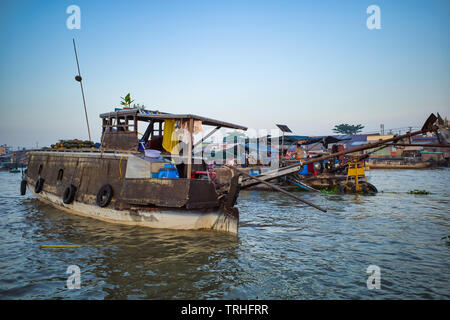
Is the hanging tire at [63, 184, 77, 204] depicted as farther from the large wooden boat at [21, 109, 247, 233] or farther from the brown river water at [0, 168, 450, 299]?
the brown river water at [0, 168, 450, 299]

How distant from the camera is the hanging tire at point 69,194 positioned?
409 inches

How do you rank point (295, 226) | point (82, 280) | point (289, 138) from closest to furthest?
point (82, 280), point (295, 226), point (289, 138)

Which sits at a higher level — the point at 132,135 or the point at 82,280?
the point at 132,135

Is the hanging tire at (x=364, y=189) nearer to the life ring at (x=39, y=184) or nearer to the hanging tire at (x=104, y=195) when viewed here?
the hanging tire at (x=104, y=195)

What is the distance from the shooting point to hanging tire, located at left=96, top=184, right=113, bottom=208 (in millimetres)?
8805

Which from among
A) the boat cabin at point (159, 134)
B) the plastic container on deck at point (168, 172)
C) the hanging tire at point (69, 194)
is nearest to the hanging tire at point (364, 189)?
the boat cabin at point (159, 134)

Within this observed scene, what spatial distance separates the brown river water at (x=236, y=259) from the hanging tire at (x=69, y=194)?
687 mm

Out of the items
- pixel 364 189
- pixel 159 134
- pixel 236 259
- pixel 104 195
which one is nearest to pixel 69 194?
pixel 104 195

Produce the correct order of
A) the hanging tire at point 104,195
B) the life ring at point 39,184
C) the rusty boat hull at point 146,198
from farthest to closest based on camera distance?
the life ring at point 39,184 < the hanging tire at point 104,195 < the rusty boat hull at point 146,198

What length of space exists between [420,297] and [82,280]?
233 inches

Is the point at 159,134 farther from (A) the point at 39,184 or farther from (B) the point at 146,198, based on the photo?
(A) the point at 39,184

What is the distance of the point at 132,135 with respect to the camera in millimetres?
9500
